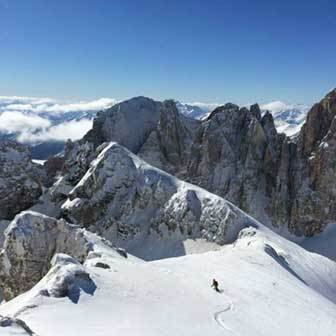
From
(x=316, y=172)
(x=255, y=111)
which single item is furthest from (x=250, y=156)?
(x=255, y=111)

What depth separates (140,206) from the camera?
82000 millimetres

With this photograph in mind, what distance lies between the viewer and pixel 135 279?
3662 cm

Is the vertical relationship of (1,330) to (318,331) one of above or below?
above

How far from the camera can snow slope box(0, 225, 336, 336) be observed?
26.6m

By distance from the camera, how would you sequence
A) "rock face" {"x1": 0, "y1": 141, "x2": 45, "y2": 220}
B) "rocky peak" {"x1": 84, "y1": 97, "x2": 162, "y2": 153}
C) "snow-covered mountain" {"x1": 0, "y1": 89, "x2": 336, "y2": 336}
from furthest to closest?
"rocky peak" {"x1": 84, "y1": 97, "x2": 162, "y2": 153}
"rock face" {"x1": 0, "y1": 141, "x2": 45, "y2": 220}
"snow-covered mountain" {"x1": 0, "y1": 89, "x2": 336, "y2": 336}

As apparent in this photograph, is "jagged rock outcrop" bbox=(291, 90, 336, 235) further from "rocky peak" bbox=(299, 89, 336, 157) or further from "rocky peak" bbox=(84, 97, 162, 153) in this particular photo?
"rocky peak" bbox=(84, 97, 162, 153)

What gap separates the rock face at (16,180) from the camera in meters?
99.0

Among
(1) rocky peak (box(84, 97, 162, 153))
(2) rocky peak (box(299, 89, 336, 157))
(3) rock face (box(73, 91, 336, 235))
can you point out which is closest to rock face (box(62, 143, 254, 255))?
(3) rock face (box(73, 91, 336, 235))

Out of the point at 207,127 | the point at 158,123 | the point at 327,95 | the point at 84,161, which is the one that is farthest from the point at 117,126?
the point at 327,95

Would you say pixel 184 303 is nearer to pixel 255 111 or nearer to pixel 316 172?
pixel 316 172

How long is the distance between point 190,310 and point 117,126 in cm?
10647

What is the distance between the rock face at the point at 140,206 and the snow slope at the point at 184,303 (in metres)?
18.0

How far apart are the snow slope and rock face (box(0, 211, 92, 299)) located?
524 centimetres

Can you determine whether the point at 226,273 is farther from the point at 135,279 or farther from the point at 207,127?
the point at 207,127
